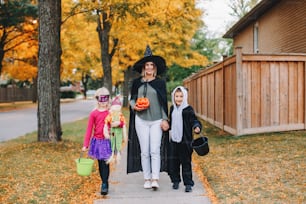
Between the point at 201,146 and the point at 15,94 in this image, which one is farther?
the point at 15,94

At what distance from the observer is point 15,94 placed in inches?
2247

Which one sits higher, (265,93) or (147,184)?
(265,93)

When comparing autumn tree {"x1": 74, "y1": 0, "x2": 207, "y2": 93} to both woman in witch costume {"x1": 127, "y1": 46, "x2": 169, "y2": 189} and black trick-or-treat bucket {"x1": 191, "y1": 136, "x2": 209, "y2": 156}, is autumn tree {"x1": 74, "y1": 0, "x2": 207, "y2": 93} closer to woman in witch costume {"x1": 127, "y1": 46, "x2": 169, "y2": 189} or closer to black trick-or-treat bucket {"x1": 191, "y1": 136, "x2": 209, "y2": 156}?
woman in witch costume {"x1": 127, "y1": 46, "x2": 169, "y2": 189}

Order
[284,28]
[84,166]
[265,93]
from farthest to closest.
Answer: [284,28], [265,93], [84,166]

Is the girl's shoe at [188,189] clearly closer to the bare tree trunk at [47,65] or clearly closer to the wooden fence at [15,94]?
the bare tree trunk at [47,65]

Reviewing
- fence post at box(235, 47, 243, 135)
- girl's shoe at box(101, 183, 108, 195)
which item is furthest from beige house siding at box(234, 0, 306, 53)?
girl's shoe at box(101, 183, 108, 195)

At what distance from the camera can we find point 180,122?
6.51m

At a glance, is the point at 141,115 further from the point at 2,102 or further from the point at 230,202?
the point at 2,102

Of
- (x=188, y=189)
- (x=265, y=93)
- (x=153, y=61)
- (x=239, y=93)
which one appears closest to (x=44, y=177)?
(x=188, y=189)

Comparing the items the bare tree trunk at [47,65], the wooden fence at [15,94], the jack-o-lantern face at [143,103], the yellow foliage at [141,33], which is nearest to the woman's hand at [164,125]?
the jack-o-lantern face at [143,103]

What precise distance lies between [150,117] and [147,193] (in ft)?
3.52

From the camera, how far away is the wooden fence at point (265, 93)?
11.2 metres

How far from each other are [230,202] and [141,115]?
1776 millimetres

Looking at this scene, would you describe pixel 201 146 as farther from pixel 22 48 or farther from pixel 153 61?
pixel 22 48
